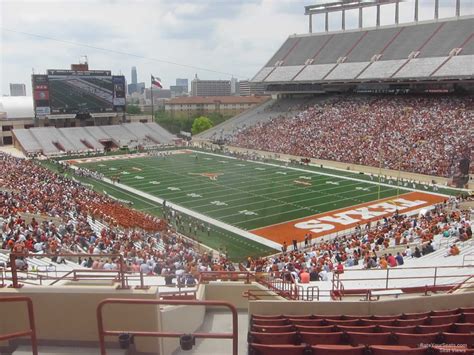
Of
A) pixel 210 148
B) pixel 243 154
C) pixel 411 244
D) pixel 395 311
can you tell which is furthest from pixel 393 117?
pixel 395 311

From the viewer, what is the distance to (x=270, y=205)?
78.6 feet

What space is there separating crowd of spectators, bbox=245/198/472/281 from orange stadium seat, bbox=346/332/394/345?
5.62 meters

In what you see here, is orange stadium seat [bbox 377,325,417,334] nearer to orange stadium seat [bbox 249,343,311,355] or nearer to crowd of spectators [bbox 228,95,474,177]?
orange stadium seat [bbox 249,343,311,355]

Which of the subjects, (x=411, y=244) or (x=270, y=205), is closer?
(x=411, y=244)

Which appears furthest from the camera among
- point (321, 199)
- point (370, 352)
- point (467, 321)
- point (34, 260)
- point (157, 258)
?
point (321, 199)

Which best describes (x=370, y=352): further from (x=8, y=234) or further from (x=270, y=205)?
(x=270, y=205)

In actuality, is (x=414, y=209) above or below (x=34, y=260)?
below

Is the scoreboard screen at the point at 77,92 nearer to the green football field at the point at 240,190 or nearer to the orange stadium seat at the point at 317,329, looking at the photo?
the green football field at the point at 240,190

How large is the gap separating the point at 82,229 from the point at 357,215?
482 inches

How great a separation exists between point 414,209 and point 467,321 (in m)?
18.5

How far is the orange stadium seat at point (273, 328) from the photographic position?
4840 mm

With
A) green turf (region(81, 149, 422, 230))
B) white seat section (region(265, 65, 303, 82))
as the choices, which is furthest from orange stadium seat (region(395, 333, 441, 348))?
white seat section (region(265, 65, 303, 82))

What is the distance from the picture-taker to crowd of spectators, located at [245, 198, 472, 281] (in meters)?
12.3

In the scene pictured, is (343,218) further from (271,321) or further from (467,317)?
(271,321)
